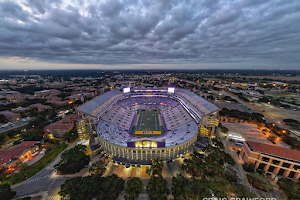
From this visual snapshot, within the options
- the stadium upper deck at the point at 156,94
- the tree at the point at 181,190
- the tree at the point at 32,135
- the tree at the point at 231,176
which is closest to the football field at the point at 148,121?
the stadium upper deck at the point at 156,94

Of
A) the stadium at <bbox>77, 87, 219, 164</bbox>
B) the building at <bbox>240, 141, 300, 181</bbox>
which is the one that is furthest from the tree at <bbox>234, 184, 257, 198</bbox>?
the stadium at <bbox>77, 87, 219, 164</bbox>

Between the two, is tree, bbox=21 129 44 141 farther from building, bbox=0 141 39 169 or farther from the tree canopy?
the tree canopy

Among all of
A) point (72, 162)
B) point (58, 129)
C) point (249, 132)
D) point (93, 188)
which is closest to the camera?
point (93, 188)

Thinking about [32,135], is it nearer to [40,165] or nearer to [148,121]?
[40,165]

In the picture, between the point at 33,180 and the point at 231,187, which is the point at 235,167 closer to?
the point at 231,187

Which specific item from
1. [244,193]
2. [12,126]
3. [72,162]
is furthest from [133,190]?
[12,126]

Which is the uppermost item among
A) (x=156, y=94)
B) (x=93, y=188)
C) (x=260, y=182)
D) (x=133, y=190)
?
(x=156, y=94)

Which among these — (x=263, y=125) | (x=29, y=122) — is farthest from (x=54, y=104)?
(x=263, y=125)
